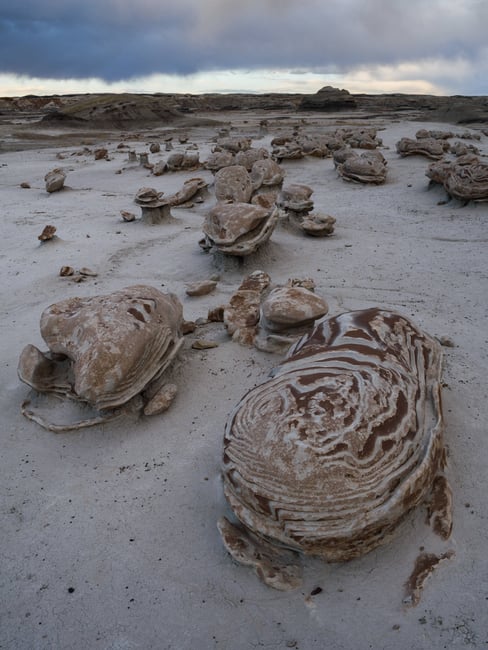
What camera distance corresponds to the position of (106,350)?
2566mm

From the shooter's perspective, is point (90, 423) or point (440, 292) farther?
point (440, 292)

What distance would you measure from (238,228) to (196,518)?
310cm

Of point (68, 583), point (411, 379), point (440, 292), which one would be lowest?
point (68, 583)

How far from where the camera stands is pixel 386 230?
599cm

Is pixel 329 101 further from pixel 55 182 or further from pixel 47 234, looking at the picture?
pixel 47 234

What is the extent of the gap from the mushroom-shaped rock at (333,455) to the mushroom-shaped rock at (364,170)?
6720 mm

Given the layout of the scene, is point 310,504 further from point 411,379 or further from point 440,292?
point 440,292

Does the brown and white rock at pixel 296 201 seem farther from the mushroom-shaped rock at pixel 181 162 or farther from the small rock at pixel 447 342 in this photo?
the mushroom-shaped rock at pixel 181 162

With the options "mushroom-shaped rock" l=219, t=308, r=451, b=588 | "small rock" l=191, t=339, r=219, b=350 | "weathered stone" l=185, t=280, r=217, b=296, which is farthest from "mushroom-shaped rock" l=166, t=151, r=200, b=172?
"mushroom-shaped rock" l=219, t=308, r=451, b=588

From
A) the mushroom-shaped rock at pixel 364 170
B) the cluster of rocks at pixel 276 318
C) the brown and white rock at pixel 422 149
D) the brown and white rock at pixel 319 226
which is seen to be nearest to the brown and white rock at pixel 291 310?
the cluster of rocks at pixel 276 318

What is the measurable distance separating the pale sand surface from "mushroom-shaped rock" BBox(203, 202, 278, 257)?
236mm

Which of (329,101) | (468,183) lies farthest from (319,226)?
(329,101)

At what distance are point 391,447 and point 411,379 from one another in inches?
16.5

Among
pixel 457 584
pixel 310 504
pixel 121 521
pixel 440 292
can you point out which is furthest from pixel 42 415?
pixel 440 292
